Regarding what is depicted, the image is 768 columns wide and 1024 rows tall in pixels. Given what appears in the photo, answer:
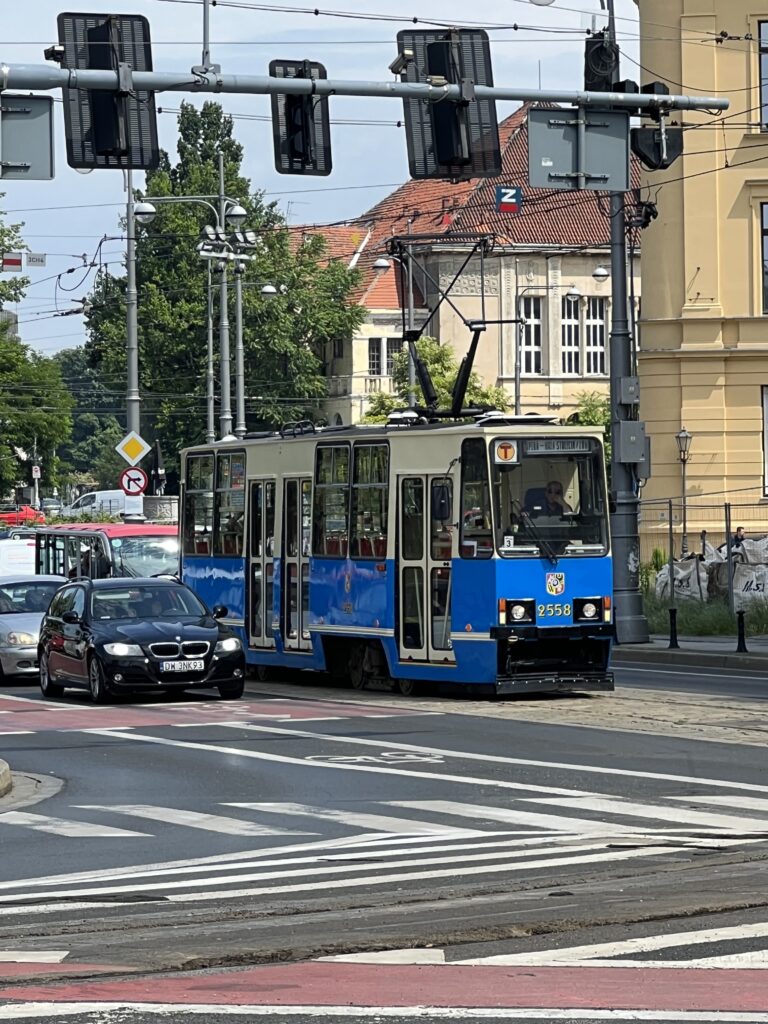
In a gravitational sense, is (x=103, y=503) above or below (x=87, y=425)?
below

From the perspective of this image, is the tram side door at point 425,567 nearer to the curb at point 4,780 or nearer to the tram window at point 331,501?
the tram window at point 331,501

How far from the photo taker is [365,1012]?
7.10 meters

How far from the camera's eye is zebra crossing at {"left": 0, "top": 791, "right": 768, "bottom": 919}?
10.5 meters

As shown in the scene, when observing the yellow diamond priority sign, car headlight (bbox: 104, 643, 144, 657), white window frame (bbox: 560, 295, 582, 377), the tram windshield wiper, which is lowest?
car headlight (bbox: 104, 643, 144, 657)

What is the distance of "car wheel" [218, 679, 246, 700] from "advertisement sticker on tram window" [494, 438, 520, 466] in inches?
155

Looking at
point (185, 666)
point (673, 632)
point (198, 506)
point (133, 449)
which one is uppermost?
point (133, 449)

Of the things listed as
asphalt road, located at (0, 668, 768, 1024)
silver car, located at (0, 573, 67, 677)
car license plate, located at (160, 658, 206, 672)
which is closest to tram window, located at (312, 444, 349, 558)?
car license plate, located at (160, 658, 206, 672)

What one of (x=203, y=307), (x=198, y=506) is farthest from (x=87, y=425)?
(x=198, y=506)

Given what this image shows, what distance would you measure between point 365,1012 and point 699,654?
24.3m

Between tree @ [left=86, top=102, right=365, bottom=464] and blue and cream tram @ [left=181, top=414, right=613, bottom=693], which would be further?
tree @ [left=86, top=102, right=365, bottom=464]

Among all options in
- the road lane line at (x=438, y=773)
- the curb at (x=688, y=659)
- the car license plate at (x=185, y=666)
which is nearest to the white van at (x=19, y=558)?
the curb at (x=688, y=659)

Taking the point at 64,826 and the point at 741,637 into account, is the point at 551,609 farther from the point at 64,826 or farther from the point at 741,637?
the point at 64,826

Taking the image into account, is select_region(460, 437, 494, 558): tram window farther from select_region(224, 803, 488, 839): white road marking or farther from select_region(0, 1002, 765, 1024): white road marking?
select_region(0, 1002, 765, 1024): white road marking

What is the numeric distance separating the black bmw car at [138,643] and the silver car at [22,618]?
3496mm
